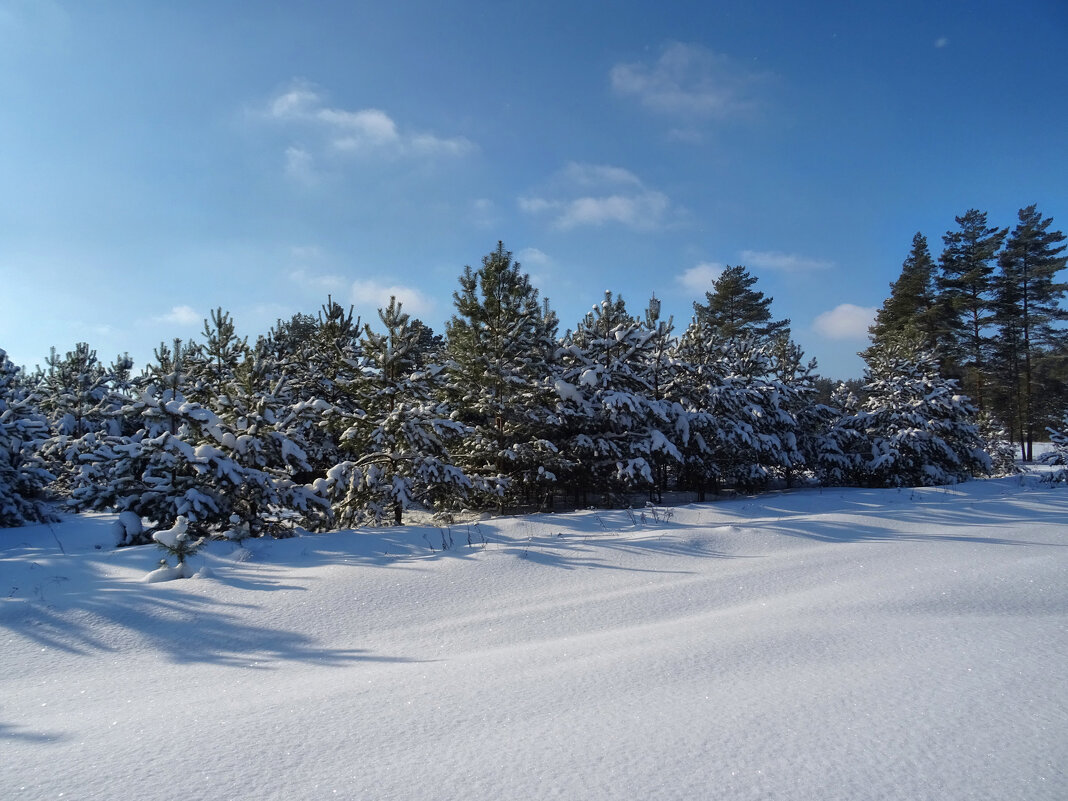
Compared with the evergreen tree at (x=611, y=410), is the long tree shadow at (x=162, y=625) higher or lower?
lower

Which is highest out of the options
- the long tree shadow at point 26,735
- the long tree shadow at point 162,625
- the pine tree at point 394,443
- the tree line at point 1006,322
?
the tree line at point 1006,322

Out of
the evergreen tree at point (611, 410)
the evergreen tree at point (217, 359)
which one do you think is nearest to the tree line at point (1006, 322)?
the evergreen tree at point (611, 410)

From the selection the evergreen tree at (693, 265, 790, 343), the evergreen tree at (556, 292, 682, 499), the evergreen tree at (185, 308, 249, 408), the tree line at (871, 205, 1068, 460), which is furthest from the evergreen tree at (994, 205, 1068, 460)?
the evergreen tree at (185, 308, 249, 408)

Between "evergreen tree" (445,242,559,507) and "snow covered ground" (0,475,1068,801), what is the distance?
6479mm

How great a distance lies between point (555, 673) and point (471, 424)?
1088 centimetres

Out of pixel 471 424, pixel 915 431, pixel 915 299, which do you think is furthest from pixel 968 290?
pixel 471 424

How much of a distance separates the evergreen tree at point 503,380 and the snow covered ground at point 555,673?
21.3 ft

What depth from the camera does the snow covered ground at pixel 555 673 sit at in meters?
2.00

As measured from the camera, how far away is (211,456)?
802 cm

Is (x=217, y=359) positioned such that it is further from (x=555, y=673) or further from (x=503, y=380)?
(x=555, y=673)

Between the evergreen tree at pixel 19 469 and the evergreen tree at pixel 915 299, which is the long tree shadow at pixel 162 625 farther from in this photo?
the evergreen tree at pixel 915 299

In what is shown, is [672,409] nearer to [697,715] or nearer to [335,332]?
[335,332]

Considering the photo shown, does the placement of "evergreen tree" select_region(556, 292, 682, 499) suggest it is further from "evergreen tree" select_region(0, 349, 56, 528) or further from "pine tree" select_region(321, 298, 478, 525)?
"evergreen tree" select_region(0, 349, 56, 528)

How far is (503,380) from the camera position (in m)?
12.3
